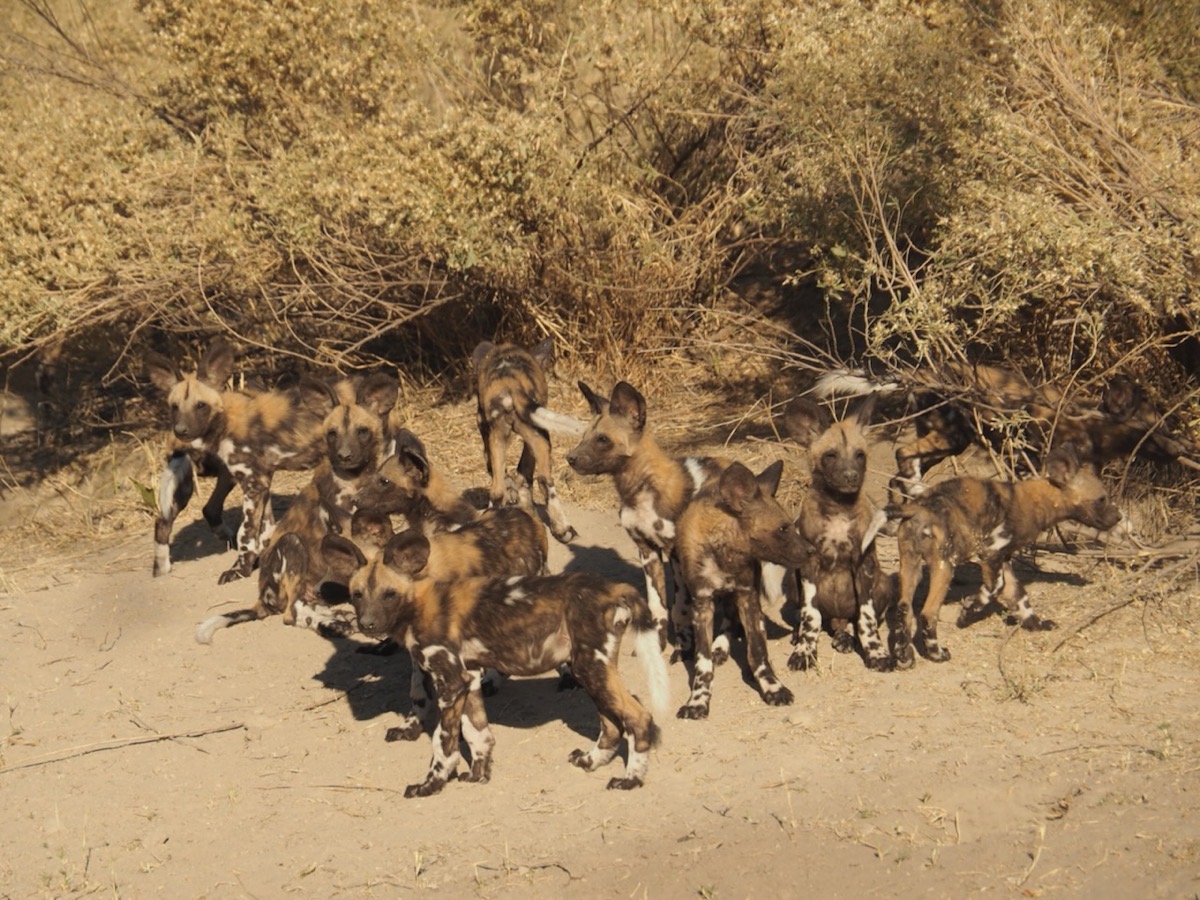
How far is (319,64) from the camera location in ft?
40.7

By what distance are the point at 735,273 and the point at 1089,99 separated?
161 inches

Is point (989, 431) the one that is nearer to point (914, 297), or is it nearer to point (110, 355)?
point (914, 297)

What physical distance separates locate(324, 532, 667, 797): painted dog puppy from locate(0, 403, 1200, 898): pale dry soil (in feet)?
0.65

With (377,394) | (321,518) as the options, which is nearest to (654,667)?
(321,518)

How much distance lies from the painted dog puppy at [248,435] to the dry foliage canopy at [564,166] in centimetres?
148

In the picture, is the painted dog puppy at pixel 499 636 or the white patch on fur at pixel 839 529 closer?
the painted dog puppy at pixel 499 636

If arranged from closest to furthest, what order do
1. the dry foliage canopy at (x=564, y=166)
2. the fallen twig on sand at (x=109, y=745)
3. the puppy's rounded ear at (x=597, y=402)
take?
the fallen twig on sand at (x=109, y=745) → the puppy's rounded ear at (x=597, y=402) → the dry foliage canopy at (x=564, y=166)

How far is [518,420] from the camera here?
1000cm

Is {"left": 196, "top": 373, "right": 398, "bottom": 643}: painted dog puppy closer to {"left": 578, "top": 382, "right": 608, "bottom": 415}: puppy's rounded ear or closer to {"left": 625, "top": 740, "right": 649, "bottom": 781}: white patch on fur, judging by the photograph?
{"left": 578, "top": 382, "right": 608, "bottom": 415}: puppy's rounded ear

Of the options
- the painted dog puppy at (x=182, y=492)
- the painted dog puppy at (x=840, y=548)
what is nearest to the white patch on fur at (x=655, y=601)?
the painted dog puppy at (x=840, y=548)

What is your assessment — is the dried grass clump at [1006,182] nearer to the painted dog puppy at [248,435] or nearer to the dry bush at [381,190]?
the dry bush at [381,190]

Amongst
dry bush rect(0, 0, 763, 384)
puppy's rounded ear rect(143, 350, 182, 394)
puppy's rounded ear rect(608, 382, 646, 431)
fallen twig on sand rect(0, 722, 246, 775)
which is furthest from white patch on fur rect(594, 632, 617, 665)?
dry bush rect(0, 0, 763, 384)

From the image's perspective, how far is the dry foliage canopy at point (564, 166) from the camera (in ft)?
30.7

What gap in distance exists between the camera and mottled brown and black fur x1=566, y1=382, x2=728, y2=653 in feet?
25.8
